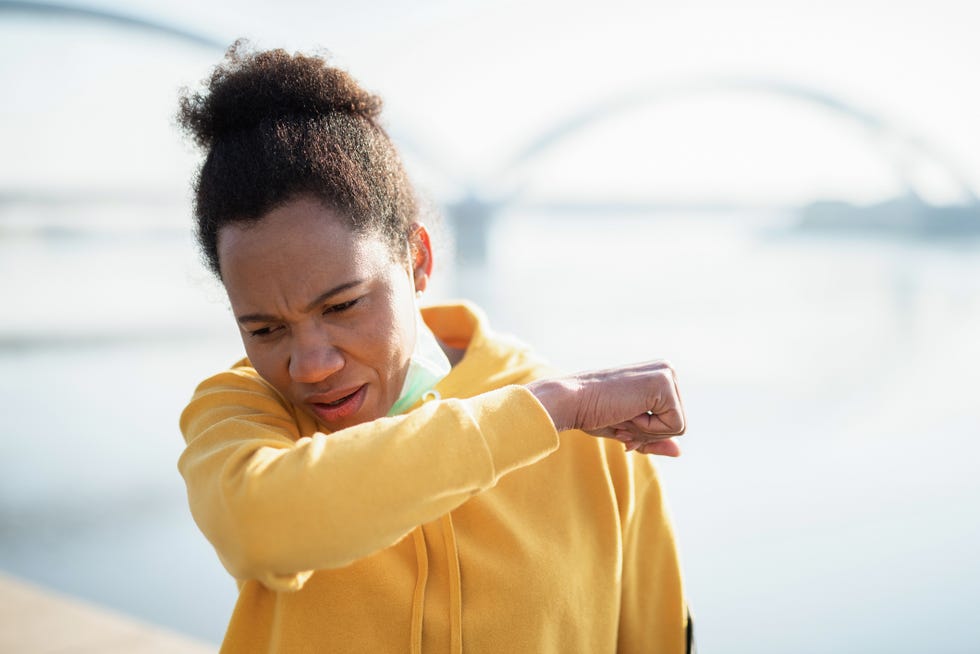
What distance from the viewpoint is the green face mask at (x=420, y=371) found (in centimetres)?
110

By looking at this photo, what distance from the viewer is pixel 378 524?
788mm

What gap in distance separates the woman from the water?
29 cm

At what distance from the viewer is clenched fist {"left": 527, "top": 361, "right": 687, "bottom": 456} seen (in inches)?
35.7

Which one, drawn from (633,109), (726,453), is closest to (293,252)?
(726,453)

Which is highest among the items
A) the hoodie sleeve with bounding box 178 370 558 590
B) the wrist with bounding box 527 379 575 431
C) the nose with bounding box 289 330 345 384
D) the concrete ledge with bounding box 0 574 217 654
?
the nose with bounding box 289 330 345 384

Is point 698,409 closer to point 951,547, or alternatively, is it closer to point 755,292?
point 951,547

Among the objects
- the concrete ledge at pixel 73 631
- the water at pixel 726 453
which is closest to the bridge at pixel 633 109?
the water at pixel 726 453

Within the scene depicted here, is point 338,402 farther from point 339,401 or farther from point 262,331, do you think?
point 262,331


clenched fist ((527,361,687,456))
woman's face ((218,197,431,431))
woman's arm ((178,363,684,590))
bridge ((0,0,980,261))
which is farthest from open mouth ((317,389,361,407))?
bridge ((0,0,980,261))

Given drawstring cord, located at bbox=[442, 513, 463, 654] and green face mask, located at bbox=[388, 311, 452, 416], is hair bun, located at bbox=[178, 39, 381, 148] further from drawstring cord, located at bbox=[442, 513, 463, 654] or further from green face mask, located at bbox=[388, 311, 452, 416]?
drawstring cord, located at bbox=[442, 513, 463, 654]

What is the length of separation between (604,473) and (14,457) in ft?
9.86

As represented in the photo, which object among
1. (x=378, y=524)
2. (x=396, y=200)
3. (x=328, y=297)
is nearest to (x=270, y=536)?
(x=378, y=524)

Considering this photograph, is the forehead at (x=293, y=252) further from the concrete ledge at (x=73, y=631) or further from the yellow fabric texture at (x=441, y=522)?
the concrete ledge at (x=73, y=631)

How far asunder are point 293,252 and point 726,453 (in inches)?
97.9
